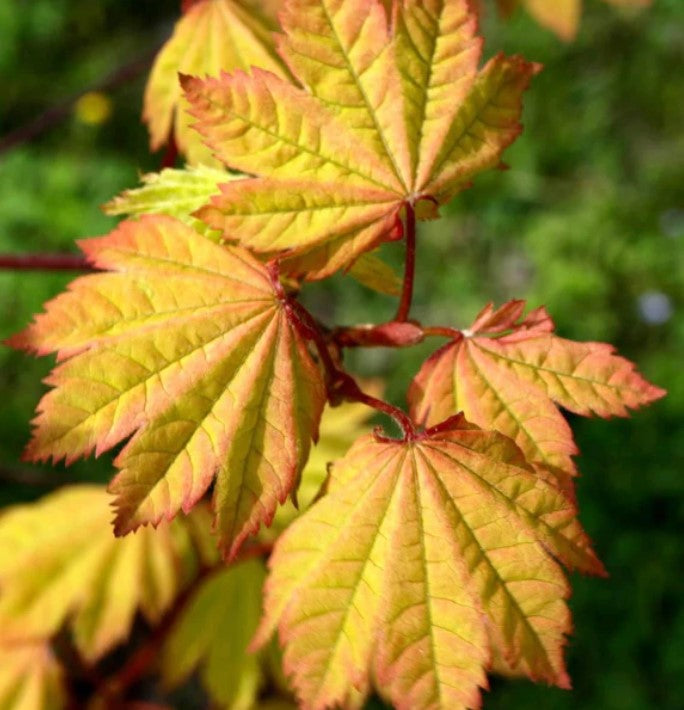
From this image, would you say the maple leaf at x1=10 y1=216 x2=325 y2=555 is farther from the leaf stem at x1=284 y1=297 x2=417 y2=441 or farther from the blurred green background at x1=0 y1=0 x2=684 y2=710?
the blurred green background at x1=0 y1=0 x2=684 y2=710

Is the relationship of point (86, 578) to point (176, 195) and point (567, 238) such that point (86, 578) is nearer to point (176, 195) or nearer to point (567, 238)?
point (176, 195)

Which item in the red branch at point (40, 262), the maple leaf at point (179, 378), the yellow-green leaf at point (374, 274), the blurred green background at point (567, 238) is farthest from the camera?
the blurred green background at point (567, 238)

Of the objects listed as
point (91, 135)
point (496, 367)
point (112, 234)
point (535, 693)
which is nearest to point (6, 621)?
point (112, 234)

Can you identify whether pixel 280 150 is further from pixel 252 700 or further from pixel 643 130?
pixel 643 130

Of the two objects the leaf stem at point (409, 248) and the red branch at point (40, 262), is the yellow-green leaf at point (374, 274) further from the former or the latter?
the red branch at point (40, 262)

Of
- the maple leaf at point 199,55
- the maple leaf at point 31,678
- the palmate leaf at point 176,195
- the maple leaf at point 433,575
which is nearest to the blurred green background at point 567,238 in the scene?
the maple leaf at point 31,678

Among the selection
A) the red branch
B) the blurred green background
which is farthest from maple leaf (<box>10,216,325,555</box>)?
the blurred green background
